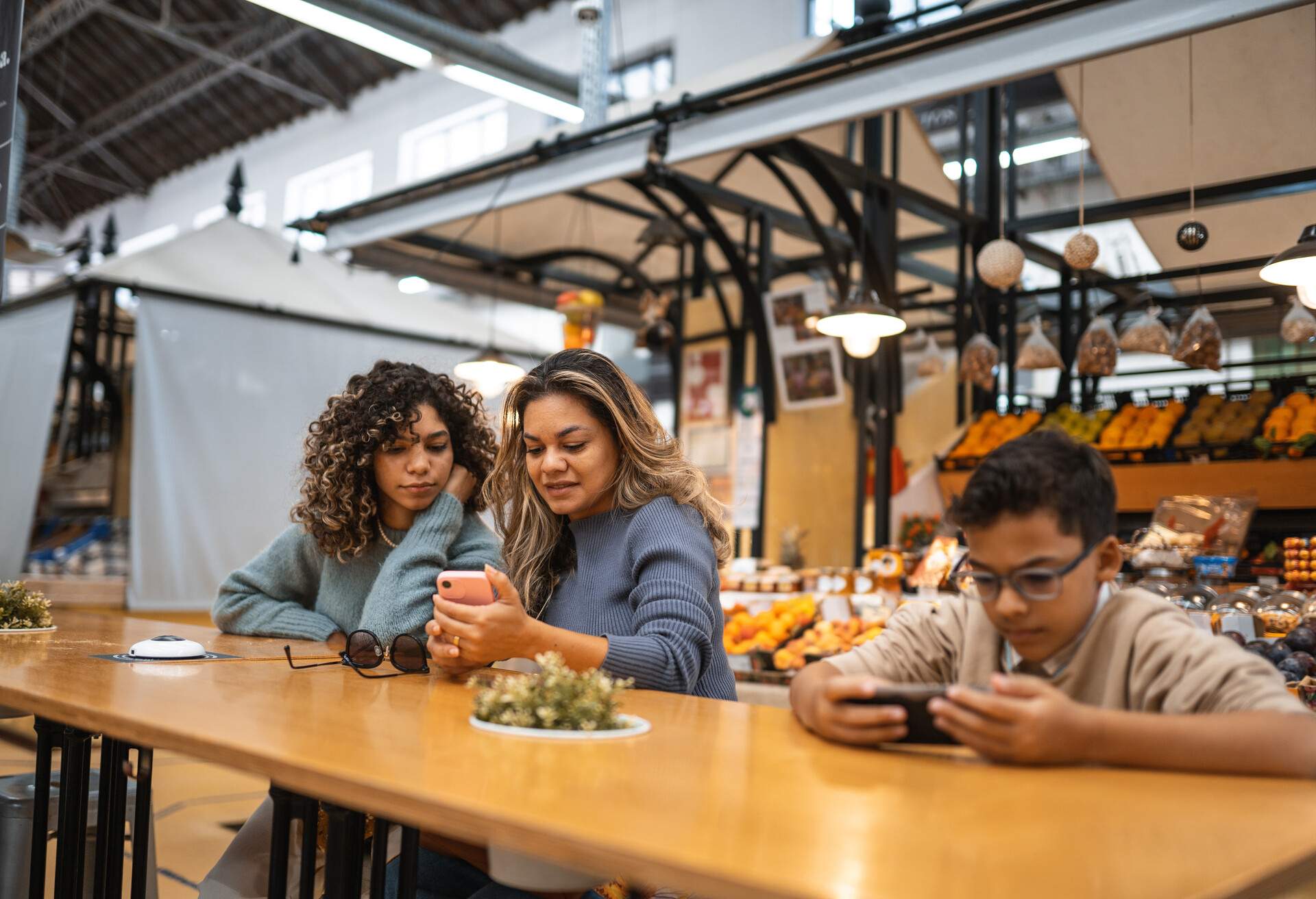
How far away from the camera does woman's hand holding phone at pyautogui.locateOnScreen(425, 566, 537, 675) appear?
1.66 meters

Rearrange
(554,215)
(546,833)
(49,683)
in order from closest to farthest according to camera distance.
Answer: (546,833) < (49,683) < (554,215)

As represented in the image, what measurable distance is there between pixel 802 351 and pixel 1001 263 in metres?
2.18

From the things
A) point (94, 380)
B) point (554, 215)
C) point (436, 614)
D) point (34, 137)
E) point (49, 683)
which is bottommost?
point (49, 683)

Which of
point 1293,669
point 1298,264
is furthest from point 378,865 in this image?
point 1298,264

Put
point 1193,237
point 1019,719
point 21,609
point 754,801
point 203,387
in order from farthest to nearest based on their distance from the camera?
1. point 203,387
2. point 1193,237
3. point 21,609
4. point 1019,719
5. point 754,801

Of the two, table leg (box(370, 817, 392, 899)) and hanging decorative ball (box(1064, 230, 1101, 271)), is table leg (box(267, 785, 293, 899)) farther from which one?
hanging decorative ball (box(1064, 230, 1101, 271))

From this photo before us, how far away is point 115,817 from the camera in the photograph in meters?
1.90

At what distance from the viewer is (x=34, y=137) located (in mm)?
18922

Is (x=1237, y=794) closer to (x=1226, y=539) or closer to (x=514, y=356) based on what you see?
(x=1226, y=539)

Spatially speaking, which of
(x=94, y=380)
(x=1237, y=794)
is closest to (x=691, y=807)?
(x=1237, y=794)

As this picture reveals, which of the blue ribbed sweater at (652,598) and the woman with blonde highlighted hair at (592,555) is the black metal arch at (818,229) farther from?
the blue ribbed sweater at (652,598)

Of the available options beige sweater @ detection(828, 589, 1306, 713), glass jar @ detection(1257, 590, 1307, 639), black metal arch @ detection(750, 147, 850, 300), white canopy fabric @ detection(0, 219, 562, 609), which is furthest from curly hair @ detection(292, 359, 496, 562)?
white canopy fabric @ detection(0, 219, 562, 609)

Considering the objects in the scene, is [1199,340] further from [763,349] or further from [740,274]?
[763,349]

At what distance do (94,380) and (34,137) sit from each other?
13.5 m
